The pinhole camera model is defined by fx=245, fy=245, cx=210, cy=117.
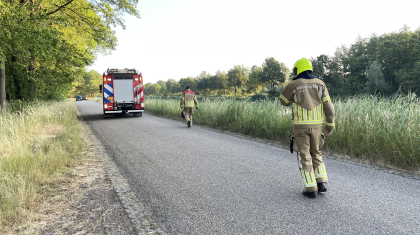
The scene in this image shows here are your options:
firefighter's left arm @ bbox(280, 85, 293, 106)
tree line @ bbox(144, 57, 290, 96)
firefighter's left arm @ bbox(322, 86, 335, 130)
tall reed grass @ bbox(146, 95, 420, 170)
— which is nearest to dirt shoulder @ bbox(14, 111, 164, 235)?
firefighter's left arm @ bbox(280, 85, 293, 106)

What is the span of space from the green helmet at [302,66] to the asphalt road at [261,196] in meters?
1.78

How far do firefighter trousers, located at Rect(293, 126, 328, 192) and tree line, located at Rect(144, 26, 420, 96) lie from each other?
47836 mm

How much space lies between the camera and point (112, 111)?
605 inches

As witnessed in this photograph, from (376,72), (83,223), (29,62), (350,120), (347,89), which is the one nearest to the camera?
(83,223)

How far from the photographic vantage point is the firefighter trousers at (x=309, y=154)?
3.38 metres

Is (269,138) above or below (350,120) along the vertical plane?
below

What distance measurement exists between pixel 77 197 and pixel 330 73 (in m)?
73.8

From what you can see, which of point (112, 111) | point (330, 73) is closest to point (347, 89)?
point (330, 73)

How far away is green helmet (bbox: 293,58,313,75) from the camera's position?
11.3 ft

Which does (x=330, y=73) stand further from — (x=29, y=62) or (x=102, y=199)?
(x=102, y=199)

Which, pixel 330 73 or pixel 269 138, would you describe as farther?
pixel 330 73

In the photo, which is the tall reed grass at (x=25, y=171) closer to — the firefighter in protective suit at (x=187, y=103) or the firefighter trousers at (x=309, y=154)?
the firefighter trousers at (x=309, y=154)

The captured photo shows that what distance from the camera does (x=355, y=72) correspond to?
2325 inches

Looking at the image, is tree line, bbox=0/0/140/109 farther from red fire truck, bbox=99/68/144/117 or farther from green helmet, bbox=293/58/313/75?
green helmet, bbox=293/58/313/75
